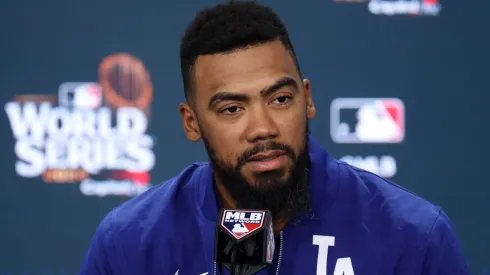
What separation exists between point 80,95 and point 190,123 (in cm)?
133

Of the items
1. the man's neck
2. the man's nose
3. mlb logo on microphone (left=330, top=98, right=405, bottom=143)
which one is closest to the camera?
the man's nose

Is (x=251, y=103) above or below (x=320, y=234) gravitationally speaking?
above

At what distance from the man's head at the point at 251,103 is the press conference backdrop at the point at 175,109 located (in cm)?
134

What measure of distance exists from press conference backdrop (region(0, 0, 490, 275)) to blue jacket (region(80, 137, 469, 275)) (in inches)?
49.3

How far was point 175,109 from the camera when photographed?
9.23 ft

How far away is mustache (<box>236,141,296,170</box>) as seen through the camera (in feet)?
4.41

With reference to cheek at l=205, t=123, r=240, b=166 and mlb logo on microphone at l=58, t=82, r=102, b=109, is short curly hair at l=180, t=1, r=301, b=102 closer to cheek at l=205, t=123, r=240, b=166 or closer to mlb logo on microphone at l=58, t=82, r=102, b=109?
cheek at l=205, t=123, r=240, b=166

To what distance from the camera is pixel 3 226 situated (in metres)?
2.84

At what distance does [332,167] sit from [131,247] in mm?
383

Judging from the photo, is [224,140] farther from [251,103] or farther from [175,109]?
[175,109]

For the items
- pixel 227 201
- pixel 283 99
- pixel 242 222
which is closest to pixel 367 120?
pixel 227 201

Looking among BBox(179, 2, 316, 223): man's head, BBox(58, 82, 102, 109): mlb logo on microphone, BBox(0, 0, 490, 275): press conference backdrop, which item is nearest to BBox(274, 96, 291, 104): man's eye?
BBox(179, 2, 316, 223): man's head

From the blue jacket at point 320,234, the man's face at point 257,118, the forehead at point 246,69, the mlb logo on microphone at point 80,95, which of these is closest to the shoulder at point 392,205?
the blue jacket at point 320,234

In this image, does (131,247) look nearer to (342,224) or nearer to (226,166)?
(226,166)
